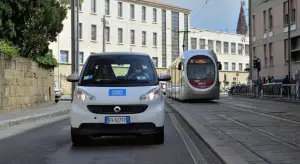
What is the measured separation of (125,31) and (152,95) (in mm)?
58657

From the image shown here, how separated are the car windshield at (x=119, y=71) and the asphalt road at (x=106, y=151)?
1.25 metres

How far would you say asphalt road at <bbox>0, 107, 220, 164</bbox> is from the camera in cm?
735

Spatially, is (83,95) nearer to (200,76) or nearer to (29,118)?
(29,118)

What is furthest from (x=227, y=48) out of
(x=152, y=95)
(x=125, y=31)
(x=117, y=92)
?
(x=117, y=92)

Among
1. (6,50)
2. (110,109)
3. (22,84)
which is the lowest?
(110,109)

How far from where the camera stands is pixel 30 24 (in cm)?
2084

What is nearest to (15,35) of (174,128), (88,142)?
(174,128)

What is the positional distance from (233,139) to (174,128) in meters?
3.29

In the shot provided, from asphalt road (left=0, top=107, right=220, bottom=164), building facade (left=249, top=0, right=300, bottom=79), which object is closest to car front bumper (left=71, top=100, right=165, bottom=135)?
asphalt road (left=0, top=107, right=220, bottom=164)

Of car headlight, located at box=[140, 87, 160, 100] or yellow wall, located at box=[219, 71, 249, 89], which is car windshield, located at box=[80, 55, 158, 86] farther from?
yellow wall, located at box=[219, 71, 249, 89]

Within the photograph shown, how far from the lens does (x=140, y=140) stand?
382 inches

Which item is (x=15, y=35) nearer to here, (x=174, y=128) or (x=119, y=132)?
(x=174, y=128)

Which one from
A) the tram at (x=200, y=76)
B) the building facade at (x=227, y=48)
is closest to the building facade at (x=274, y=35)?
the tram at (x=200, y=76)

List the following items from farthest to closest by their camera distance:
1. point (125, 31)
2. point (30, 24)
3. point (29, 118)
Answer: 1. point (125, 31)
2. point (30, 24)
3. point (29, 118)
